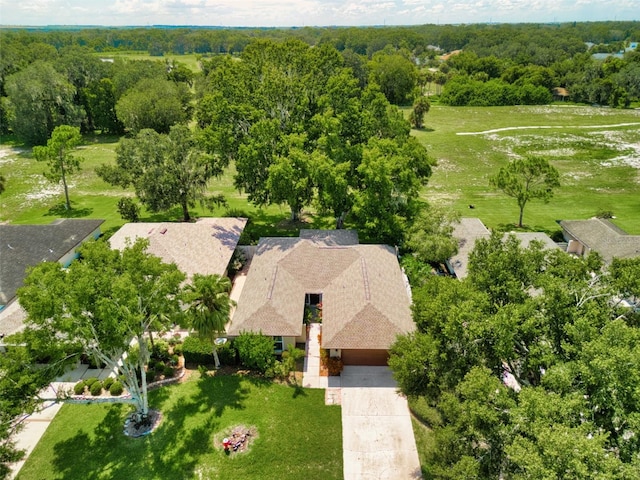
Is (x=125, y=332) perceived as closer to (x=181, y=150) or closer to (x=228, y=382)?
(x=228, y=382)

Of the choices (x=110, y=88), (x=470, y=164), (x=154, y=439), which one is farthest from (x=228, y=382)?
(x=110, y=88)

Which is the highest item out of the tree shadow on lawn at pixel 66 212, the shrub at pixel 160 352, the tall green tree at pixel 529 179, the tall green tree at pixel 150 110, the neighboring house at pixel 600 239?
the tall green tree at pixel 150 110

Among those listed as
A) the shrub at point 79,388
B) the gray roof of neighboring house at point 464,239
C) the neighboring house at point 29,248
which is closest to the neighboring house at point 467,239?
the gray roof of neighboring house at point 464,239

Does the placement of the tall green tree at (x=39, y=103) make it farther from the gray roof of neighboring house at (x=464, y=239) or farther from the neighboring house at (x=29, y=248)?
the gray roof of neighboring house at (x=464, y=239)

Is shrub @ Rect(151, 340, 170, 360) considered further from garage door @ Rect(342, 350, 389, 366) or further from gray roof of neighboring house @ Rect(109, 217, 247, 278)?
garage door @ Rect(342, 350, 389, 366)

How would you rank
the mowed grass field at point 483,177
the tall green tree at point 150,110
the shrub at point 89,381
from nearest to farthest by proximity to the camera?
the shrub at point 89,381, the mowed grass field at point 483,177, the tall green tree at point 150,110

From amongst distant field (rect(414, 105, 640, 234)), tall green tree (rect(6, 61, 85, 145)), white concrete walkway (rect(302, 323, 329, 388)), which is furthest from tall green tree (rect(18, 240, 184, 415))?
tall green tree (rect(6, 61, 85, 145))
